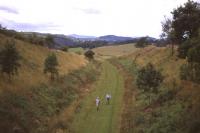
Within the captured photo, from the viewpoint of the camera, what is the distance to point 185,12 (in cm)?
4862

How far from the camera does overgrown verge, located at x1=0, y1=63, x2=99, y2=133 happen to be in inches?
1036

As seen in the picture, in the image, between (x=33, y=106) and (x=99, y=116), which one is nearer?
(x=33, y=106)

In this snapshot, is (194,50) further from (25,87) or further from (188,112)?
(25,87)

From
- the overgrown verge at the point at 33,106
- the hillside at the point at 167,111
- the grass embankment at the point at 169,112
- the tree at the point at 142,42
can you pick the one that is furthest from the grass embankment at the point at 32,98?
the tree at the point at 142,42

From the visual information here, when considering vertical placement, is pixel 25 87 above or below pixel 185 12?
below

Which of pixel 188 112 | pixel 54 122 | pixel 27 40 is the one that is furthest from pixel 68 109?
pixel 27 40

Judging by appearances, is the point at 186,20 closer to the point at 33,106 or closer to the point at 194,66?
the point at 194,66

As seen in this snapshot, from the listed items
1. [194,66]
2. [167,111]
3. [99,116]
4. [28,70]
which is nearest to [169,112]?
[167,111]

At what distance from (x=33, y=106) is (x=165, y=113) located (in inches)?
541

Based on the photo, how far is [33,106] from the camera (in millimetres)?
32281

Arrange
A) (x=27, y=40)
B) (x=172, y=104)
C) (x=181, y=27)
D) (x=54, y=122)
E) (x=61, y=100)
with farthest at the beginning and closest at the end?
(x=27, y=40) < (x=181, y=27) < (x=61, y=100) < (x=172, y=104) < (x=54, y=122)

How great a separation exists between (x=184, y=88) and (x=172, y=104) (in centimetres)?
406

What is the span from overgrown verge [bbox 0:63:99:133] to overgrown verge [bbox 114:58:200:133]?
26.2 feet

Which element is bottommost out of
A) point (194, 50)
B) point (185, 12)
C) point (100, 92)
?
point (100, 92)
